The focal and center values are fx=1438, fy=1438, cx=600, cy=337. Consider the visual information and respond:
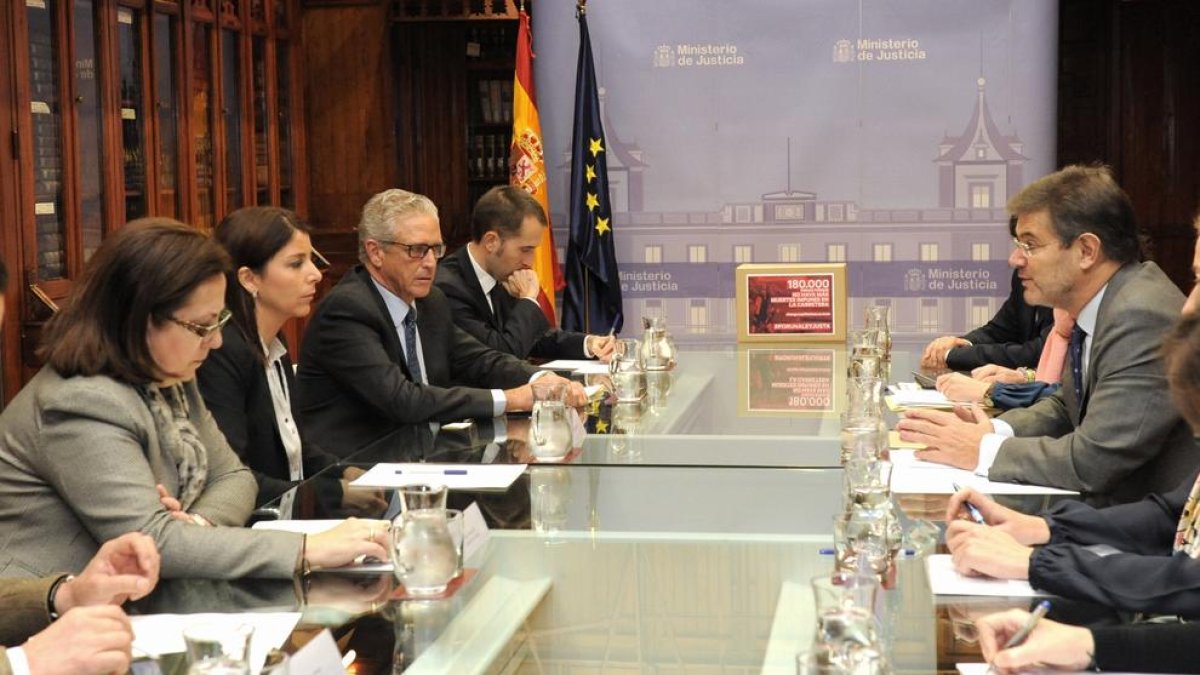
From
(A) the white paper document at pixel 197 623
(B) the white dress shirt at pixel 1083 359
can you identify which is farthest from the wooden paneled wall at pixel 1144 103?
(A) the white paper document at pixel 197 623

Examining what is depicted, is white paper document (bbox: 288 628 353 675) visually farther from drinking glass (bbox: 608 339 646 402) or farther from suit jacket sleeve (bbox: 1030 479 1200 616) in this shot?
drinking glass (bbox: 608 339 646 402)

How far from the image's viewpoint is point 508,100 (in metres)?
8.53

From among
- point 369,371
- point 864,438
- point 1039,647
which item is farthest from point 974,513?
point 369,371

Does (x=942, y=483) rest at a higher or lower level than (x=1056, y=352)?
lower

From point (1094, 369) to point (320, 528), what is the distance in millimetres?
1680

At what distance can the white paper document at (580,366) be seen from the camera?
4748 millimetres

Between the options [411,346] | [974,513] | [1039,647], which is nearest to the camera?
[1039,647]

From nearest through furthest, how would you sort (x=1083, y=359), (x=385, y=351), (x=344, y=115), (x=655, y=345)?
(x=1083, y=359) < (x=385, y=351) < (x=655, y=345) < (x=344, y=115)

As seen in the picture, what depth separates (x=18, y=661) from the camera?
1793mm

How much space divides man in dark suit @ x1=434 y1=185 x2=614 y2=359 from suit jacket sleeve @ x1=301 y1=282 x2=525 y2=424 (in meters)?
1.08

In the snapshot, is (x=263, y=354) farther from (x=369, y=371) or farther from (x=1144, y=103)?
(x=1144, y=103)

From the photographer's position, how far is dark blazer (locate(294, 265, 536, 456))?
12.7 ft

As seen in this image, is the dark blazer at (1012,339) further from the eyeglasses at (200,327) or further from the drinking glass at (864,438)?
the eyeglasses at (200,327)

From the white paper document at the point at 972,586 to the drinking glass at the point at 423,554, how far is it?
2.31 ft
